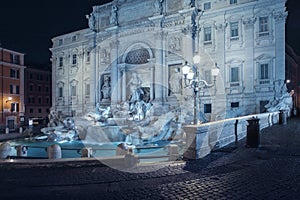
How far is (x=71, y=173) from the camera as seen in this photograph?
20.6ft

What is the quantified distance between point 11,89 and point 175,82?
889 inches

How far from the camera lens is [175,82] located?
24.1m

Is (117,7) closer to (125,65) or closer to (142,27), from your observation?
(142,27)

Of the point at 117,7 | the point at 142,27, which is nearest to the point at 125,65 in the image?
the point at 142,27

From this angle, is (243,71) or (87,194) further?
(243,71)

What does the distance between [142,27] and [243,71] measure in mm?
11751

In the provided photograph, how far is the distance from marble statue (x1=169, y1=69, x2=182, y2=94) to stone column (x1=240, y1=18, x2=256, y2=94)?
6.11m

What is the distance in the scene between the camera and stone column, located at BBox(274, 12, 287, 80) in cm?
1975

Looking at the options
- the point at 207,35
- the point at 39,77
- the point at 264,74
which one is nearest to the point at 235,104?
the point at 264,74

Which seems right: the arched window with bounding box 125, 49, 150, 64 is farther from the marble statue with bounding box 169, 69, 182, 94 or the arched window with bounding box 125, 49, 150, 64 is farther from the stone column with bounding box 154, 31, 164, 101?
the marble statue with bounding box 169, 69, 182, 94

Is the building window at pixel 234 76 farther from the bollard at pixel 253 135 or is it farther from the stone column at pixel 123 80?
the bollard at pixel 253 135

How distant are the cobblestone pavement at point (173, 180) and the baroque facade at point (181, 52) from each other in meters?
14.9

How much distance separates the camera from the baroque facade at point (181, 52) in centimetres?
2067

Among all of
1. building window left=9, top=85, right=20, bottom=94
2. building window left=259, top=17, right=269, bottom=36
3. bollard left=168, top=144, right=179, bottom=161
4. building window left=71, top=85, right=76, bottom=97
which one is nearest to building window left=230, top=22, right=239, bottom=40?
building window left=259, top=17, right=269, bottom=36
